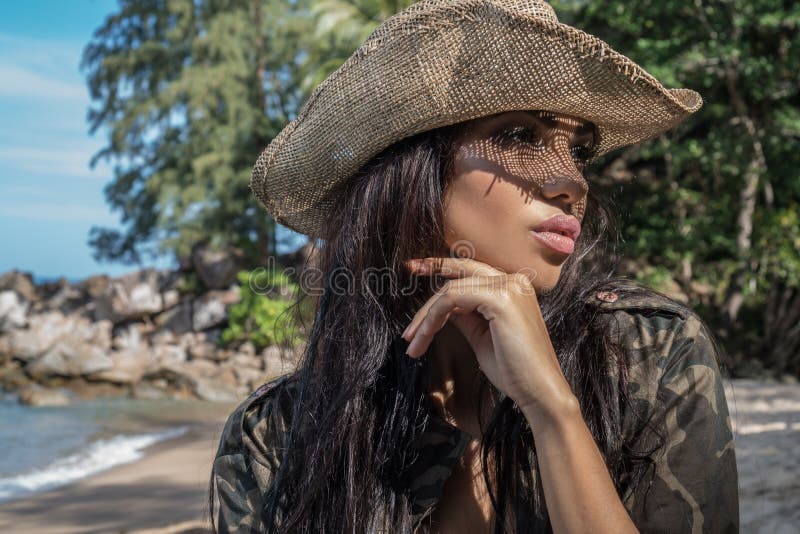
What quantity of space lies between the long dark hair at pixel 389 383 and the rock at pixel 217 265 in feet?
65.7

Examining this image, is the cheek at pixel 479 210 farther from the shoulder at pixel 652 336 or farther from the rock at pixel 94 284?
the rock at pixel 94 284

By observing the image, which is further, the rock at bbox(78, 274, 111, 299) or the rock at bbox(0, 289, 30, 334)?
the rock at bbox(78, 274, 111, 299)

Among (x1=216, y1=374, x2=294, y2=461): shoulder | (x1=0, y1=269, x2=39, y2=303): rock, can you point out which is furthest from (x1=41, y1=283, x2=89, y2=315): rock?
(x1=216, y1=374, x2=294, y2=461): shoulder

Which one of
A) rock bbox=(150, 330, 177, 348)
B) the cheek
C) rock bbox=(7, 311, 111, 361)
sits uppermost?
the cheek

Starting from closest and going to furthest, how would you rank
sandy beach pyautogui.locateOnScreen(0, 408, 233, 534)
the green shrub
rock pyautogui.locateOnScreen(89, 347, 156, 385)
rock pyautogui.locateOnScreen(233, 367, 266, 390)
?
sandy beach pyautogui.locateOnScreen(0, 408, 233, 534), rock pyautogui.locateOnScreen(233, 367, 266, 390), the green shrub, rock pyautogui.locateOnScreen(89, 347, 156, 385)

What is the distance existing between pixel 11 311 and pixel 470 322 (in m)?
25.0

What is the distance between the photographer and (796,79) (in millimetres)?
10727

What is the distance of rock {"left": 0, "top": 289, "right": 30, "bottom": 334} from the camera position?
896 inches

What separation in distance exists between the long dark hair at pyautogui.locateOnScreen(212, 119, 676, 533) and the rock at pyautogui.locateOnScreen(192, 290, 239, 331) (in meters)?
19.7

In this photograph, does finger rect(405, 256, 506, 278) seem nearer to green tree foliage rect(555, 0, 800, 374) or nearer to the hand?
the hand

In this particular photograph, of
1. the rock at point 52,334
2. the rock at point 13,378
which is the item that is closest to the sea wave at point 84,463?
the rock at point 13,378

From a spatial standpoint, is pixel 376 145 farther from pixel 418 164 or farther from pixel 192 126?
pixel 192 126

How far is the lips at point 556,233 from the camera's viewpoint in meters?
1.74

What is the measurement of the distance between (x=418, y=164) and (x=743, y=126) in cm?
1087
